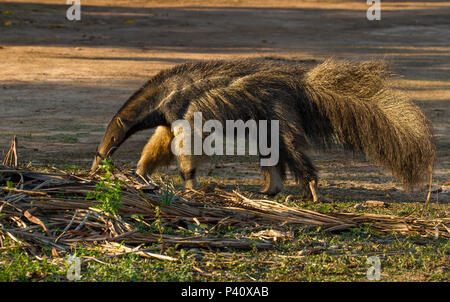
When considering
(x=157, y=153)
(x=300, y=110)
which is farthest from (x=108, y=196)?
(x=300, y=110)

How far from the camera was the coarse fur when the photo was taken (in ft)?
23.7

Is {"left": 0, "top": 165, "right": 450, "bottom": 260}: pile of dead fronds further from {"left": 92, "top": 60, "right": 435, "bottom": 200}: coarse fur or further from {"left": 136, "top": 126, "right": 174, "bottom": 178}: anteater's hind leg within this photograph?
{"left": 136, "top": 126, "right": 174, "bottom": 178}: anteater's hind leg

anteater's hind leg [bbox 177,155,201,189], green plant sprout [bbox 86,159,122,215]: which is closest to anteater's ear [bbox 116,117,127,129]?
anteater's hind leg [bbox 177,155,201,189]

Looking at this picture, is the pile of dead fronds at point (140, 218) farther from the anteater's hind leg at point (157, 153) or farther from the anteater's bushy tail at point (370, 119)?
the anteater's hind leg at point (157, 153)

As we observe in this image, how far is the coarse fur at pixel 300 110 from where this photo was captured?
723 centimetres

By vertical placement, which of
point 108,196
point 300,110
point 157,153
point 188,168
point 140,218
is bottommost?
point 140,218

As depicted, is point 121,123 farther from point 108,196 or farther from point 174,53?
point 174,53

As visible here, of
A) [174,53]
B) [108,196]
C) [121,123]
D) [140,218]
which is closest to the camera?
[108,196]

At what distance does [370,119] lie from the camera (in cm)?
738

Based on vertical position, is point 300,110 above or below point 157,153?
above

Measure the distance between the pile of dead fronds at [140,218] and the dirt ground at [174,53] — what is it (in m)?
1.60

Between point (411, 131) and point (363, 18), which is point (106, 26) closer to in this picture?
point (363, 18)

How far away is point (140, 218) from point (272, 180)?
7.52 feet

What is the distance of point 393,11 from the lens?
25672 millimetres
